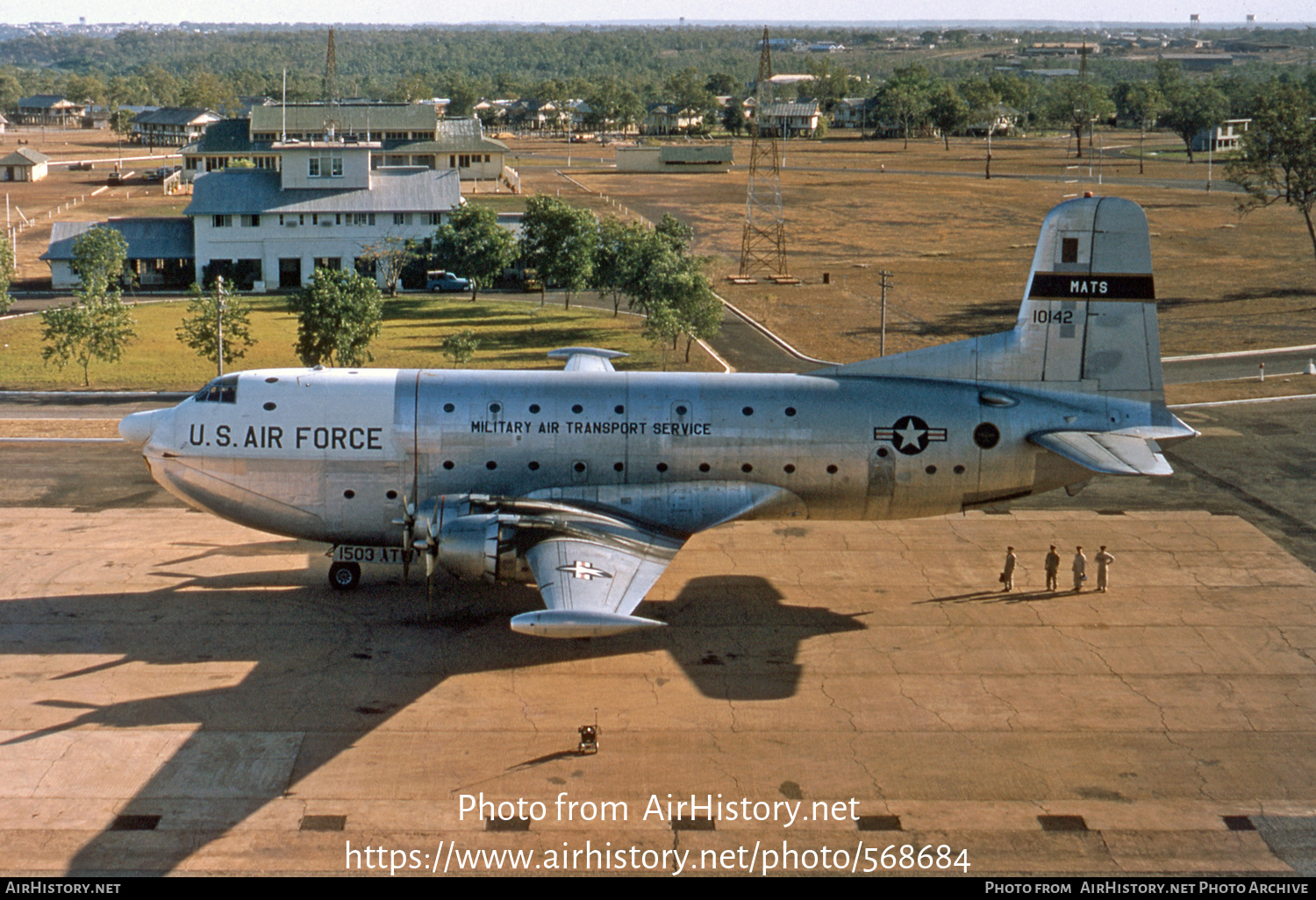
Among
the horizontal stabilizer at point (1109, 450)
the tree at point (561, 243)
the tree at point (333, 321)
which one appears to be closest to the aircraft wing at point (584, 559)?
the horizontal stabilizer at point (1109, 450)

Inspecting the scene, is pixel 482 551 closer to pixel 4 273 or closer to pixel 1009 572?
pixel 1009 572

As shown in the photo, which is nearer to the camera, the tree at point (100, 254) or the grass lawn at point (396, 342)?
the grass lawn at point (396, 342)

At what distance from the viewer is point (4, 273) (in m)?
77.8

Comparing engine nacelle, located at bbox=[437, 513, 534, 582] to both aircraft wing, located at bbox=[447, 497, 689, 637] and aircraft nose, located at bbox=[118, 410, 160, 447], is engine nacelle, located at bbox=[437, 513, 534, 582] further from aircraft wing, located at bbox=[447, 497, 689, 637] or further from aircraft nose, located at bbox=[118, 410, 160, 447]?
aircraft nose, located at bbox=[118, 410, 160, 447]

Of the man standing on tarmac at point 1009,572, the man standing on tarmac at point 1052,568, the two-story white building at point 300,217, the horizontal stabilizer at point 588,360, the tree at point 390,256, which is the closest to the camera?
the man standing on tarmac at point 1052,568

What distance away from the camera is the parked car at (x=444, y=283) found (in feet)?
316

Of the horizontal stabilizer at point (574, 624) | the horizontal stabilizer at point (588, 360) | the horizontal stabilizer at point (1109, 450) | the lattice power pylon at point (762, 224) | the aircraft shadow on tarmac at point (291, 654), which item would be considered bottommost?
the aircraft shadow on tarmac at point (291, 654)

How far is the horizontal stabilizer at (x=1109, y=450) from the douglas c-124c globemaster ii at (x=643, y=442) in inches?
4.2

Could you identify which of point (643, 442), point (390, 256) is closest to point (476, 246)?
point (390, 256)

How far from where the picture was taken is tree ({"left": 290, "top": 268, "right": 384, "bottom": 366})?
6253 centimetres

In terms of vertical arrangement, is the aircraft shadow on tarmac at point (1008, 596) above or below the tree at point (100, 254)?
below

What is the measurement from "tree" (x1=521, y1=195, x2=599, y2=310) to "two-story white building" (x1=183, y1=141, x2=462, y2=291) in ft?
42.4

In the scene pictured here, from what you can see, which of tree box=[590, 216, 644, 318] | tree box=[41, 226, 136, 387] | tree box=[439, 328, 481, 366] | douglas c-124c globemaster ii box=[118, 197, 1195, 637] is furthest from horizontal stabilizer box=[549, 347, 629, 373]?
tree box=[590, 216, 644, 318]

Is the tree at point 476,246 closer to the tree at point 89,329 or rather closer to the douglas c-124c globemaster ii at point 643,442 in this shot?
the tree at point 89,329
